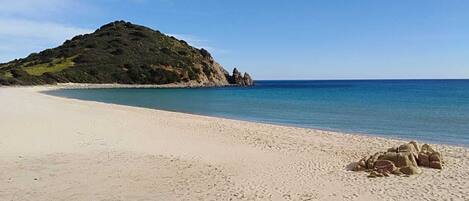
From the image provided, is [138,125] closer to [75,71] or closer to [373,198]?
[373,198]

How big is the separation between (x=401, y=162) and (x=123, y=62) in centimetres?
12213

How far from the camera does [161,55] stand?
137m

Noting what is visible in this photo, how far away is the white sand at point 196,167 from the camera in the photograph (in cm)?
1048

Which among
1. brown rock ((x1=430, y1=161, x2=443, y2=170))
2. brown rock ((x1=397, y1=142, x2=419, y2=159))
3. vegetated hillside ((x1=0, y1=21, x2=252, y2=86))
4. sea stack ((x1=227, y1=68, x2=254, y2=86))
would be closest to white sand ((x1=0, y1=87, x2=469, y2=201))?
brown rock ((x1=430, y1=161, x2=443, y2=170))

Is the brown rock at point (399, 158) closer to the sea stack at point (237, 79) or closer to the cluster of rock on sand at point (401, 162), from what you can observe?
the cluster of rock on sand at point (401, 162)

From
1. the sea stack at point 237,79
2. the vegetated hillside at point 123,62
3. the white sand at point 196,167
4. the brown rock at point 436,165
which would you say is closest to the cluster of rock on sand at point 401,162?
the brown rock at point 436,165

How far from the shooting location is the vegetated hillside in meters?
117

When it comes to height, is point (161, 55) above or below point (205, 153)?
above

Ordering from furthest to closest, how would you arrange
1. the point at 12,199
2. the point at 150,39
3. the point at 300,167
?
1. the point at 150,39
2. the point at 300,167
3. the point at 12,199

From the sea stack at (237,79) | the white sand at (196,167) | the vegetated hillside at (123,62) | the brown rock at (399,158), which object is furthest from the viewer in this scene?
the sea stack at (237,79)

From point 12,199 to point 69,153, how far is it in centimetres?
552

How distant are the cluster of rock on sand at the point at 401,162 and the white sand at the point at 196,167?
0.39 metres

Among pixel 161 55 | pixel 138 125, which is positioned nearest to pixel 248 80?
pixel 161 55

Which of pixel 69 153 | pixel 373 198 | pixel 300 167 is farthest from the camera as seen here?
pixel 69 153
